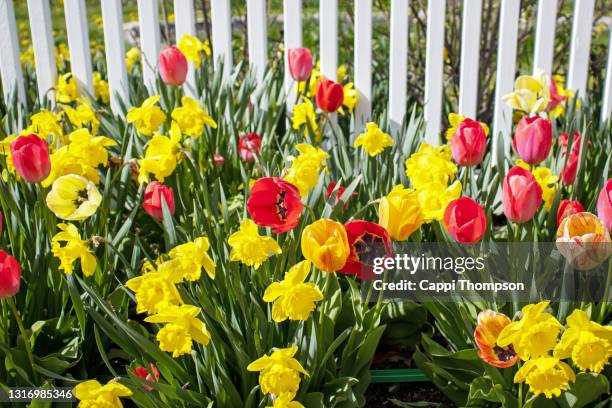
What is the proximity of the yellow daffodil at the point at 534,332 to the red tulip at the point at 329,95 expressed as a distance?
1.34m

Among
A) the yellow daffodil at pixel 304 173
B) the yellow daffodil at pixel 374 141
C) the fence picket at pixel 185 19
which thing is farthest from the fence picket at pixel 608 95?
the yellow daffodil at pixel 304 173

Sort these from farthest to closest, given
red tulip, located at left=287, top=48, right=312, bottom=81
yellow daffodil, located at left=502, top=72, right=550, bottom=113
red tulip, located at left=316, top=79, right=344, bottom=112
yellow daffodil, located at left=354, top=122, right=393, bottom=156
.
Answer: red tulip, located at left=287, top=48, right=312, bottom=81 < red tulip, located at left=316, top=79, right=344, bottom=112 < yellow daffodil, located at left=502, top=72, right=550, bottom=113 < yellow daffodil, located at left=354, top=122, right=393, bottom=156

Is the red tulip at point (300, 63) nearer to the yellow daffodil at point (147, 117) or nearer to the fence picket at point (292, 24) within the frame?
the fence picket at point (292, 24)

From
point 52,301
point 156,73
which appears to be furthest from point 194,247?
point 156,73

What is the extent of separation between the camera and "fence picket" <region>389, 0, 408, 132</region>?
266 cm

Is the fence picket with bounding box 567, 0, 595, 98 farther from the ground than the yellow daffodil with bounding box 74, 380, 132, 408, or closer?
farther from the ground

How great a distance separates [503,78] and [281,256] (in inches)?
57.9

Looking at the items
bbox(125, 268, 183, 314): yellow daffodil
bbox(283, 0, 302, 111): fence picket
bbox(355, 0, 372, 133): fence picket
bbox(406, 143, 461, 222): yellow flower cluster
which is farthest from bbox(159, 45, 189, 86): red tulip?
bbox(125, 268, 183, 314): yellow daffodil

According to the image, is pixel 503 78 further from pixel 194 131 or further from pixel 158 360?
pixel 158 360

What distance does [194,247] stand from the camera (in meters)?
1.31

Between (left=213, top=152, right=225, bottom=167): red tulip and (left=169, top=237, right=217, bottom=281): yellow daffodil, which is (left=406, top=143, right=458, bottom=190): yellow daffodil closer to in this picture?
(left=169, top=237, right=217, bottom=281): yellow daffodil

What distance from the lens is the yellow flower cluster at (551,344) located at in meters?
1.19

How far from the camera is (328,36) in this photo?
8.86 ft

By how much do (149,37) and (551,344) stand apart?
6.60 ft
